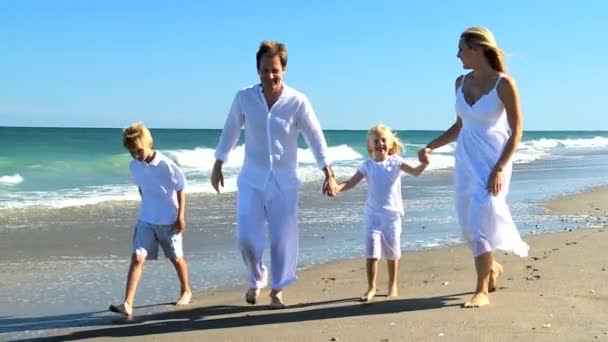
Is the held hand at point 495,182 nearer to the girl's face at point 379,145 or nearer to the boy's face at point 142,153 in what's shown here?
the girl's face at point 379,145

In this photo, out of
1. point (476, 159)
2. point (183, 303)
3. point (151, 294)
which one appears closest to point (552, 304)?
point (476, 159)

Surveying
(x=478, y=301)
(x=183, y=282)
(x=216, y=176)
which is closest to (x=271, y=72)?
(x=216, y=176)

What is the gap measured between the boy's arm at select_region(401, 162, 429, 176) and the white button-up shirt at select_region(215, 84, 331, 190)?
825mm

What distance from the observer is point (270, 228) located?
5.12 m

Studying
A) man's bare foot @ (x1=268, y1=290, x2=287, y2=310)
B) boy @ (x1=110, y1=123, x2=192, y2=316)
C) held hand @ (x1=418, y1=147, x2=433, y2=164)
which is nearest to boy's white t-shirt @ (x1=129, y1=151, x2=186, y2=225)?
boy @ (x1=110, y1=123, x2=192, y2=316)

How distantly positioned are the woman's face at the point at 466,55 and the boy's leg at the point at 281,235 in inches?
54.8

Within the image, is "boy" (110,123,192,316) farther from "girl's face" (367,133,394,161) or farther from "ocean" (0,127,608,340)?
"girl's face" (367,133,394,161)

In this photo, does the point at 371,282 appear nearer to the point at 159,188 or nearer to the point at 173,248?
the point at 173,248

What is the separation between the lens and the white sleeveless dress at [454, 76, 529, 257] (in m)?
4.71

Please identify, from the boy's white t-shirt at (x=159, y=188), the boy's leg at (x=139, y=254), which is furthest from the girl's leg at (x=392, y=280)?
the boy's leg at (x=139, y=254)

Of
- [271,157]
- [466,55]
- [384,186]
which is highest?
[466,55]

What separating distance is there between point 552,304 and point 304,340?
1608mm

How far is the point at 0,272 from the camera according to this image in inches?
263

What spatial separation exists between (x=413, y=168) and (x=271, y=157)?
1151 mm
